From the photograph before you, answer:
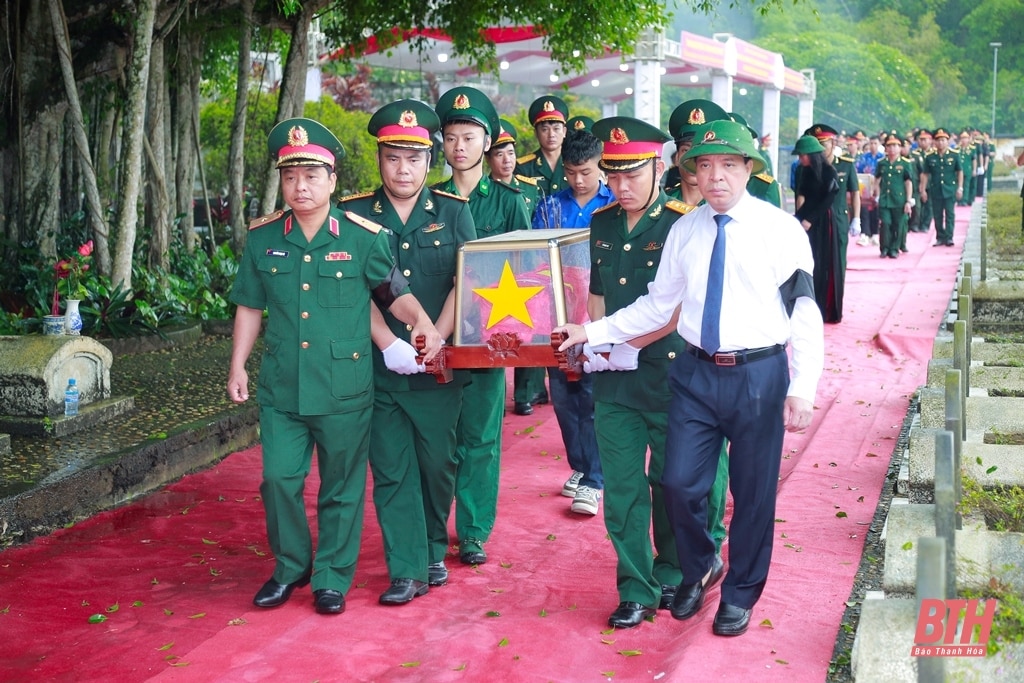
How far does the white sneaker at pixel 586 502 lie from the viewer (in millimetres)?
5969

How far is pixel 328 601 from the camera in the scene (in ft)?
15.3

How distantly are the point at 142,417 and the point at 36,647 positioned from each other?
10.7 feet

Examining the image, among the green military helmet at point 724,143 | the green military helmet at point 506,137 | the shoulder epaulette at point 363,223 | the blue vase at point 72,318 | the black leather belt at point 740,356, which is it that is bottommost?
the blue vase at point 72,318

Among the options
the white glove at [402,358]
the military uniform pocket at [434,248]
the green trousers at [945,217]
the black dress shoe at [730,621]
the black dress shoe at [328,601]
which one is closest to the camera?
the black dress shoe at [730,621]

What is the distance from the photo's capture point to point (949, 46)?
52.6 meters

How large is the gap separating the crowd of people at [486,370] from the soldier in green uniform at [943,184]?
15.3 metres

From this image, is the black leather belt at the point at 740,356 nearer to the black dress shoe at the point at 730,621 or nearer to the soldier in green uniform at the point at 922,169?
the black dress shoe at the point at 730,621

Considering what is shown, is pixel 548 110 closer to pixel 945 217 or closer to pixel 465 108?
pixel 465 108

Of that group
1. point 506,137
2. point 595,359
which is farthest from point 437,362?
point 506,137

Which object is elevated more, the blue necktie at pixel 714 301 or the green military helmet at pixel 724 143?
the green military helmet at pixel 724 143

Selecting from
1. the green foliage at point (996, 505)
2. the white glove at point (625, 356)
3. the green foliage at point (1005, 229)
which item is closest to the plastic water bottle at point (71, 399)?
the white glove at point (625, 356)

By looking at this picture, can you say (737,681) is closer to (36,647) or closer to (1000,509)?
(1000,509)

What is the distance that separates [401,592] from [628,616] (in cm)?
88

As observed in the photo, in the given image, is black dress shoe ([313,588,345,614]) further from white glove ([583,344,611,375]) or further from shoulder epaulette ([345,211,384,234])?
shoulder epaulette ([345,211,384,234])
